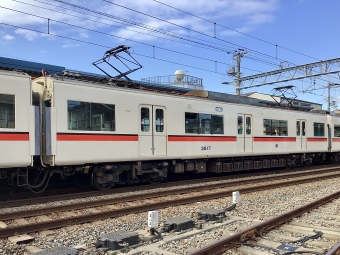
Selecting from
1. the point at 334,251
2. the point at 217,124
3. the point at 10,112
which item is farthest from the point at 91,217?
the point at 217,124

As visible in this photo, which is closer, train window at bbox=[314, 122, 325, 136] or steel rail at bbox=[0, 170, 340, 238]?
steel rail at bbox=[0, 170, 340, 238]

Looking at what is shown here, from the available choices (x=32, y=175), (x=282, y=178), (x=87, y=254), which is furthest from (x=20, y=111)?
(x=282, y=178)

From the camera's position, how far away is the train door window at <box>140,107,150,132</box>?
36.3 ft

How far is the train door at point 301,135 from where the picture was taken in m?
18.0

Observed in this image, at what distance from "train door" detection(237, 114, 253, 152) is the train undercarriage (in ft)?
2.28

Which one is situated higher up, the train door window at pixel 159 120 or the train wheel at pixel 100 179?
the train door window at pixel 159 120

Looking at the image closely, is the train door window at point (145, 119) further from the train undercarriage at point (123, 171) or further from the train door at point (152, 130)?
the train undercarriage at point (123, 171)

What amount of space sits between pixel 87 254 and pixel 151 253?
3.04 ft

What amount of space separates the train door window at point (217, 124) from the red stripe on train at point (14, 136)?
7.08m

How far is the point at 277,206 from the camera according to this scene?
28.6ft

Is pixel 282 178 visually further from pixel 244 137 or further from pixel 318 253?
pixel 318 253

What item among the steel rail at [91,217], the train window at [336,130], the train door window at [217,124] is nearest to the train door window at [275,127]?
the train door window at [217,124]

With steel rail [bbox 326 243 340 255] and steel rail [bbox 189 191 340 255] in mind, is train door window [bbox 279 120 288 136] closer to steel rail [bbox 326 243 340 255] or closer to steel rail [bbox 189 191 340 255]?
steel rail [bbox 189 191 340 255]

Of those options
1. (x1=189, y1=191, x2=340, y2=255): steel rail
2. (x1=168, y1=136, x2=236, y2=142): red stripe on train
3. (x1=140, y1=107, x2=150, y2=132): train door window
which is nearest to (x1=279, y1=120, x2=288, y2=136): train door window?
(x1=168, y1=136, x2=236, y2=142): red stripe on train
